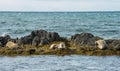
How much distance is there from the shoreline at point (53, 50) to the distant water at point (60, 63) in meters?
1.15

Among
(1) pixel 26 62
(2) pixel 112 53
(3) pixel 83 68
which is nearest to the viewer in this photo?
(3) pixel 83 68

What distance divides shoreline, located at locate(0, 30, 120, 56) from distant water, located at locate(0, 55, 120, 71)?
1147 millimetres

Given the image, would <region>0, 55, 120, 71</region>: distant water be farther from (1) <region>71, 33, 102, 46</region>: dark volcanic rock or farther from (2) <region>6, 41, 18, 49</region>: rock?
(1) <region>71, 33, 102, 46</region>: dark volcanic rock

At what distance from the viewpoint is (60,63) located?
29062 mm

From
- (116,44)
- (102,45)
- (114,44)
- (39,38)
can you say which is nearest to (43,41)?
(39,38)

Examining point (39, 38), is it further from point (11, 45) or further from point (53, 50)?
point (53, 50)

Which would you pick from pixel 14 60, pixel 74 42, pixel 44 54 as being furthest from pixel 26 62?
pixel 74 42

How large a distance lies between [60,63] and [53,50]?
4.21 m

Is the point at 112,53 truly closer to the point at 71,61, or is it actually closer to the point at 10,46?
the point at 71,61

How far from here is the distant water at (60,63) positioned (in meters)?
27.1

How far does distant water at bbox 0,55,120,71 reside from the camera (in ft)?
88.8

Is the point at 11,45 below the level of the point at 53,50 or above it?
above

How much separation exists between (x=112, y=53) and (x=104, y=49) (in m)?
1.08

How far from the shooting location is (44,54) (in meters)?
32.6
